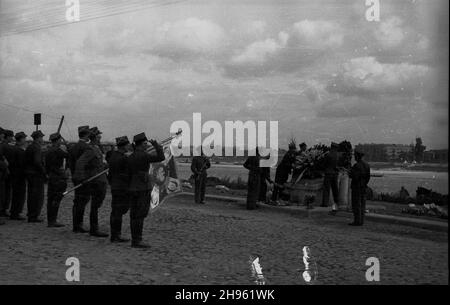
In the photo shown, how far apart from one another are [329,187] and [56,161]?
745 cm

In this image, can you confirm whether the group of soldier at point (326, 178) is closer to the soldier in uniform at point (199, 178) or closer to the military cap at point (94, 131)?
the soldier in uniform at point (199, 178)

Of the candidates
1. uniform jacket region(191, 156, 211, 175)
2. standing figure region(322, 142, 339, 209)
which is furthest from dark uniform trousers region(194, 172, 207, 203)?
standing figure region(322, 142, 339, 209)

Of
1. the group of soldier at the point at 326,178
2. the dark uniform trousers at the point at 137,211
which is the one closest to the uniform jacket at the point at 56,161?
the dark uniform trousers at the point at 137,211

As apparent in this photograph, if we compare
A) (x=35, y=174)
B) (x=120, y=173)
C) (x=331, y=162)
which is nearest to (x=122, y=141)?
(x=120, y=173)

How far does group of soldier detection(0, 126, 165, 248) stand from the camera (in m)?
8.41

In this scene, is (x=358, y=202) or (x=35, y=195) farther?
(x=358, y=202)

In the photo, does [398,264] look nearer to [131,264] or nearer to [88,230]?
[131,264]

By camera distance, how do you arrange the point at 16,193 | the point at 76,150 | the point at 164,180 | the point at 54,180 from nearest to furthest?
the point at 164,180 < the point at 76,150 < the point at 54,180 < the point at 16,193

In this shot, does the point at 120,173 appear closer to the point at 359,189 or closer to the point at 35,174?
the point at 35,174

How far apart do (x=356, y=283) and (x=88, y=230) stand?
582 cm

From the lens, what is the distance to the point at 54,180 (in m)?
10.4

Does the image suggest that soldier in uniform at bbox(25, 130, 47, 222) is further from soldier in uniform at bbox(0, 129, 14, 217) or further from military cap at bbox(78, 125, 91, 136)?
military cap at bbox(78, 125, 91, 136)

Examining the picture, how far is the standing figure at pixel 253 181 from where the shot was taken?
47.7 ft
